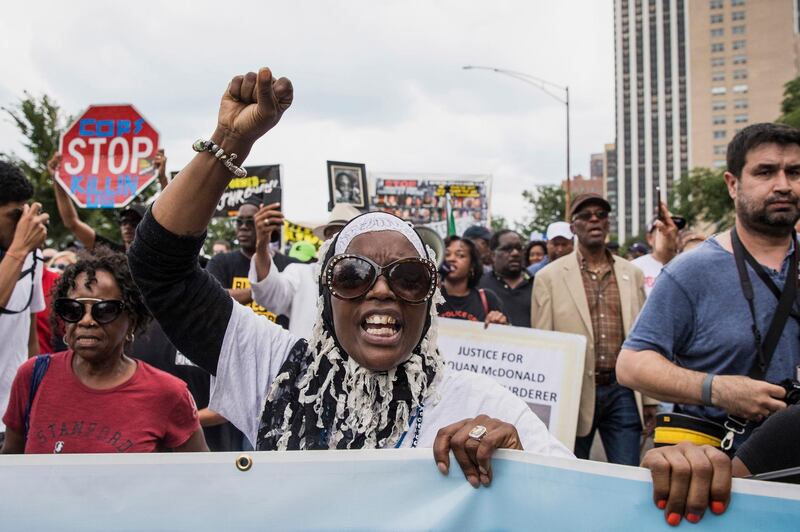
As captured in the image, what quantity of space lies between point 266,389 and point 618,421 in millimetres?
3416

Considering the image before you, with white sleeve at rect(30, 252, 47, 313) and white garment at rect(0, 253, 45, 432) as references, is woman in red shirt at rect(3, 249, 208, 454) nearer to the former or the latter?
white garment at rect(0, 253, 45, 432)

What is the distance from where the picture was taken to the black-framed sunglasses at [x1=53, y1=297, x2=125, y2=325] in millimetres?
2787

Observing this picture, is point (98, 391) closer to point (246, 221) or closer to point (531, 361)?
point (531, 361)

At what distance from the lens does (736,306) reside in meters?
2.73

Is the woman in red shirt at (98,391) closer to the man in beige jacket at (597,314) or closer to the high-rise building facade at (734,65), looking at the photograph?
the man in beige jacket at (597,314)

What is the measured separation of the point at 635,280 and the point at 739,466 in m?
3.27

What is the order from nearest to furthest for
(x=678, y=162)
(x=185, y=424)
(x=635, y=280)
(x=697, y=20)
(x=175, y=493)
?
(x=175, y=493), (x=185, y=424), (x=635, y=280), (x=697, y=20), (x=678, y=162)

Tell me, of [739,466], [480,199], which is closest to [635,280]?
[739,466]

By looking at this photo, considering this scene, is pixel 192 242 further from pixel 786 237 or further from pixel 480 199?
pixel 480 199

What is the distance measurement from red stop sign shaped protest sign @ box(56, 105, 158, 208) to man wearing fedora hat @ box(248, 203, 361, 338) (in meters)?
1.89

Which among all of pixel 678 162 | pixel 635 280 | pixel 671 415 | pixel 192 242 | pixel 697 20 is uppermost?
pixel 697 20

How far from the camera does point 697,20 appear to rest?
111 metres

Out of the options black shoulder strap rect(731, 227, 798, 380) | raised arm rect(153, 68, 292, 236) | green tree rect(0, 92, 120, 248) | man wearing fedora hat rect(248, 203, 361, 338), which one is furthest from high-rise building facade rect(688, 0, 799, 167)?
raised arm rect(153, 68, 292, 236)

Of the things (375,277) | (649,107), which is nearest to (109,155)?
(375,277)
